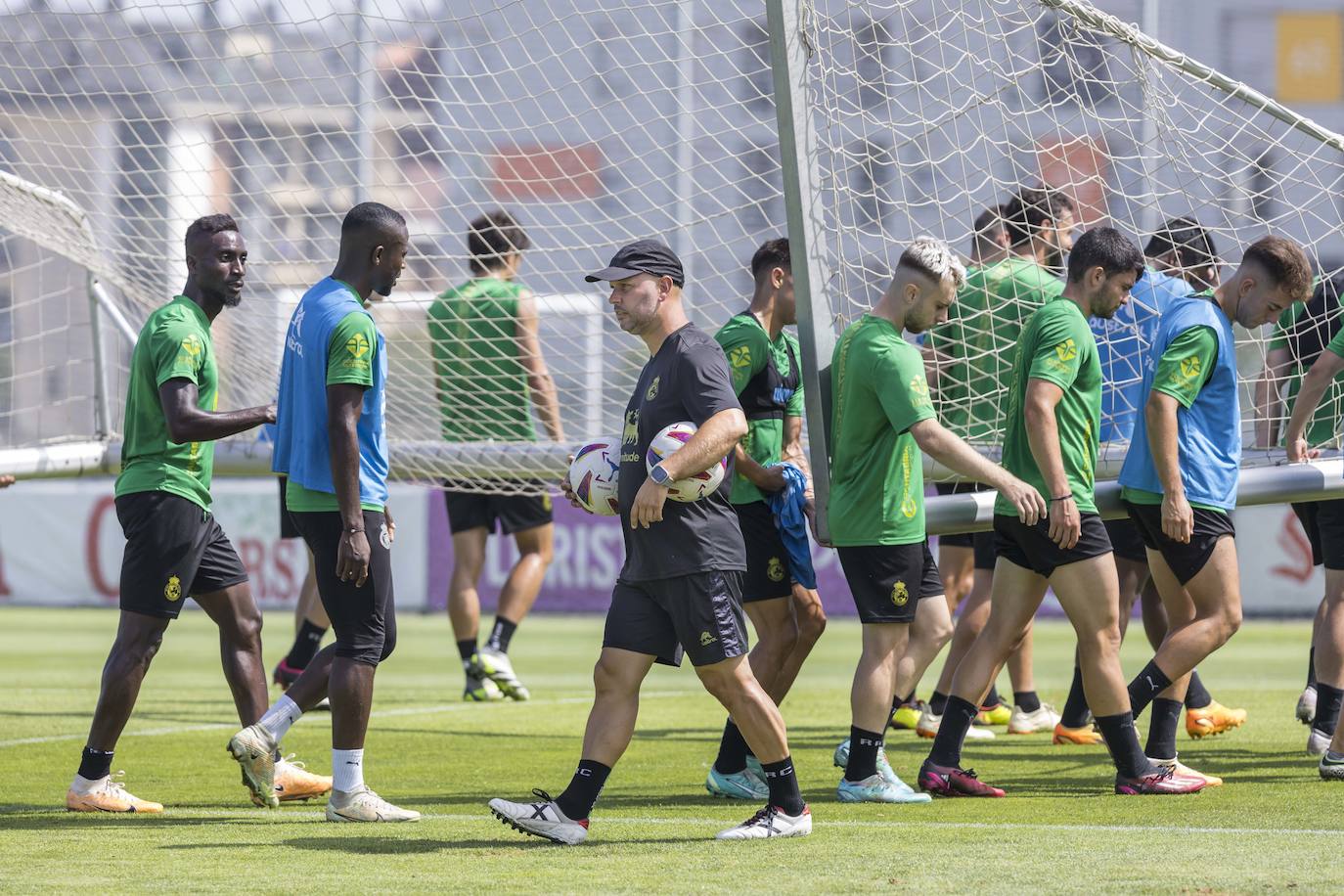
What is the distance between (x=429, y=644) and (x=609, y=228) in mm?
8013

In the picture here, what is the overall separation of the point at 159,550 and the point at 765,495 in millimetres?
2282

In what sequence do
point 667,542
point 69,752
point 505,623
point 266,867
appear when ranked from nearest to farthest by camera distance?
point 266,867 → point 667,542 → point 69,752 → point 505,623

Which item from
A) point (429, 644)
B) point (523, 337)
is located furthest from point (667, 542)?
point (429, 644)

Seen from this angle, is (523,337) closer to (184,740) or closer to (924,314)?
(184,740)

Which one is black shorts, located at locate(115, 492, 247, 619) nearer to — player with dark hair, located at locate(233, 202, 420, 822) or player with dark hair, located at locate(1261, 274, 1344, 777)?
player with dark hair, located at locate(233, 202, 420, 822)

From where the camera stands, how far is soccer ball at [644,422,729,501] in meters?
5.71

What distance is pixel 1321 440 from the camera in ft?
29.8

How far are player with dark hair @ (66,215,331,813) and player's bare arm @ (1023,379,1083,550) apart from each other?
2709 millimetres

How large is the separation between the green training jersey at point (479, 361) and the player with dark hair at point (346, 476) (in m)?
3.60

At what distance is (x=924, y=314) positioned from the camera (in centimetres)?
661

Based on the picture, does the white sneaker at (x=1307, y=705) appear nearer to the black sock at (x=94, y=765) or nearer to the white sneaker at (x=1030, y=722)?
the white sneaker at (x=1030, y=722)

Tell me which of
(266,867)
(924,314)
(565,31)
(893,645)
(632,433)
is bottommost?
(266,867)

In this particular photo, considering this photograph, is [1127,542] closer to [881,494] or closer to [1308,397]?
[1308,397]

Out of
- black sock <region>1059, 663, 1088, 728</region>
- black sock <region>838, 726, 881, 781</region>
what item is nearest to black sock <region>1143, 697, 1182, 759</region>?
black sock <region>838, 726, 881, 781</region>
